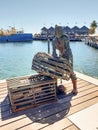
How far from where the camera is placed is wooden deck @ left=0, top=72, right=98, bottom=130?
11.1 ft

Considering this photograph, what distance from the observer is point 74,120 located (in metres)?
3.56

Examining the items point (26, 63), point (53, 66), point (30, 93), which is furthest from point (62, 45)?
point (26, 63)

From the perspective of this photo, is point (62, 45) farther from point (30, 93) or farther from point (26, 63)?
point (26, 63)

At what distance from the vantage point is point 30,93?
420cm

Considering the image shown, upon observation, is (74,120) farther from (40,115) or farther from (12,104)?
(12,104)

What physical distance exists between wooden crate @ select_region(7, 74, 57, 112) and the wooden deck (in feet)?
0.56

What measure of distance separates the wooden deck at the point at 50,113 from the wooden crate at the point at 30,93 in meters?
0.17

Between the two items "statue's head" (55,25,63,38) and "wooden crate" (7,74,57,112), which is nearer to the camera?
"wooden crate" (7,74,57,112)

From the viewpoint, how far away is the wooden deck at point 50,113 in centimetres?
339

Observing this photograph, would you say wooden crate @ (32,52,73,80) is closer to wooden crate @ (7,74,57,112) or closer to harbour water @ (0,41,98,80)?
wooden crate @ (7,74,57,112)

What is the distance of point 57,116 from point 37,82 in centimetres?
106

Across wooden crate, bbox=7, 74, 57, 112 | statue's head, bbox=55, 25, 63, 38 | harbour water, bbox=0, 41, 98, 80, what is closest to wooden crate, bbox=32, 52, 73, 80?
wooden crate, bbox=7, 74, 57, 112

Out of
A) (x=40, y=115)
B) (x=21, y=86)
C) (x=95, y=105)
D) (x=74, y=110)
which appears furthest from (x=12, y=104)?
(x=95, y=105)

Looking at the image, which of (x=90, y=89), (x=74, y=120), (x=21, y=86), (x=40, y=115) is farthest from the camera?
(x=90, y=89)
